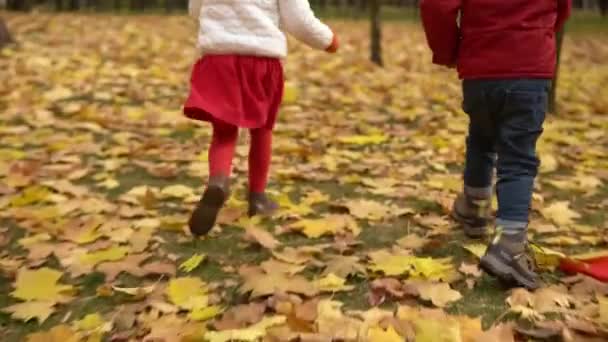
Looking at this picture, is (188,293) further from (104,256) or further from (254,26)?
(254,26)

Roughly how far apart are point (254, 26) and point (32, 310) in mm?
1377

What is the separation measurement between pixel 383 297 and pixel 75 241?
4.64 ft

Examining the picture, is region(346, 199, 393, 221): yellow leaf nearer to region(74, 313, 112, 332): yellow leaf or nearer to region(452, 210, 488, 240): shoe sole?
region(452, 210, 488, 240): shoe sole

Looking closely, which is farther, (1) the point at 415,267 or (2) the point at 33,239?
(2) the point at 33,239

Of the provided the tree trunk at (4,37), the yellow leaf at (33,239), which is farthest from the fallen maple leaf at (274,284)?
the tree trunk at (4,37)

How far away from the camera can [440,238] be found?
3.17 m

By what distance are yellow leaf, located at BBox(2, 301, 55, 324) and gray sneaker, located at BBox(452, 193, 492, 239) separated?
166 cm

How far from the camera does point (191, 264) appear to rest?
115 inches

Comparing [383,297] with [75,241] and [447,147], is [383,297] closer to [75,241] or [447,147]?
[75,241]

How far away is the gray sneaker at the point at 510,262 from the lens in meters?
2.54

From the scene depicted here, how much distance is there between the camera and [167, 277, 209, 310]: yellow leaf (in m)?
2.53

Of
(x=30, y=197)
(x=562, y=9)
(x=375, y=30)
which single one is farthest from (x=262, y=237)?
(x=375, y=30)

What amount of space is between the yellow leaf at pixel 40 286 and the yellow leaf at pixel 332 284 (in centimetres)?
89

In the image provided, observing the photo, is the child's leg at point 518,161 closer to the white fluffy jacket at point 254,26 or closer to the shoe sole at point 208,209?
the white fluffy jacket at point 254,26
